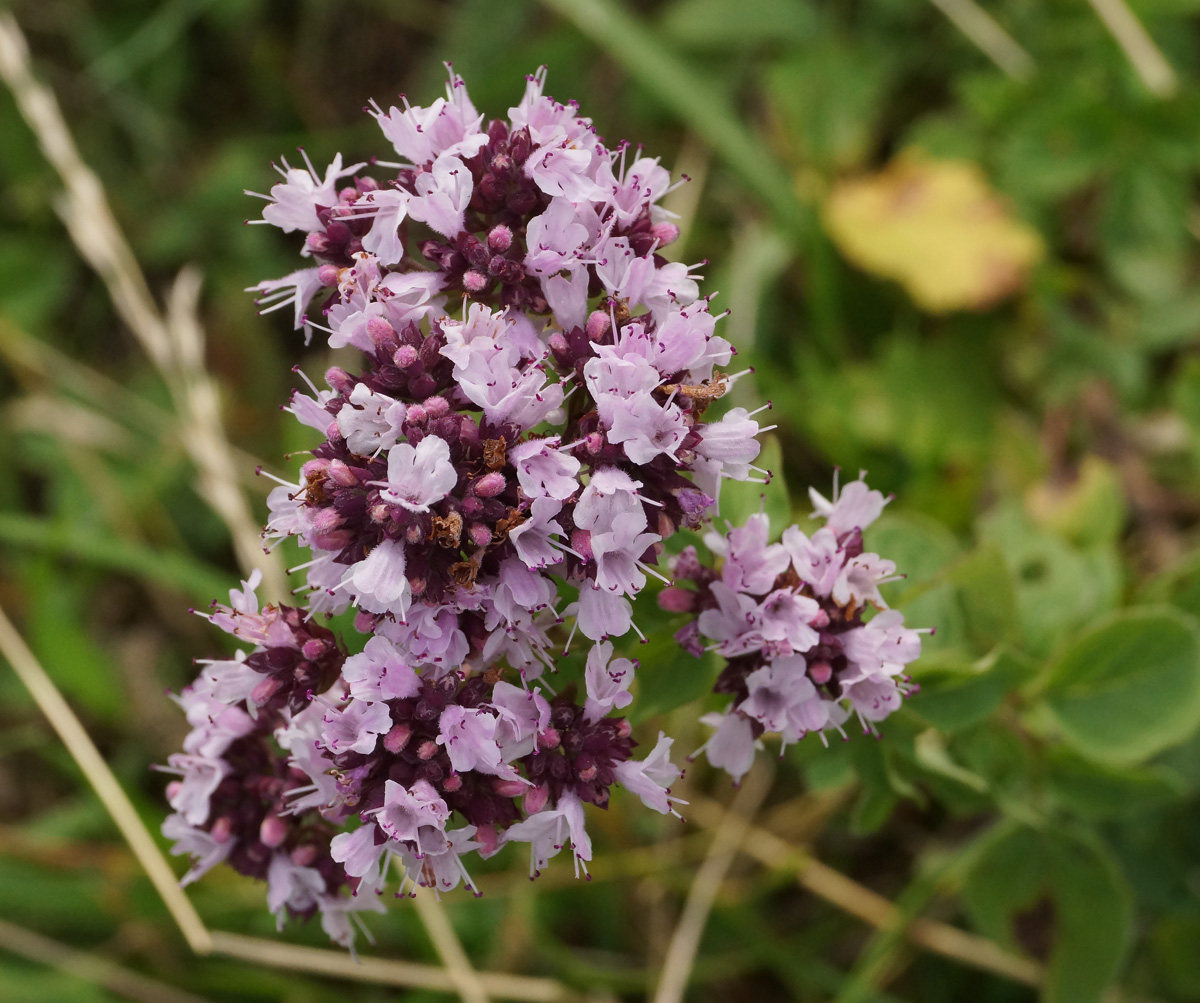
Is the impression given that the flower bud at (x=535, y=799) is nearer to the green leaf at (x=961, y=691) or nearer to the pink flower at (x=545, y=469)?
the pink flower at (x=545, y=469)

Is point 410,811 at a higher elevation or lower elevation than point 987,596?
lower

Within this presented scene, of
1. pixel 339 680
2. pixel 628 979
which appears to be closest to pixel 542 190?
pixel 339 680

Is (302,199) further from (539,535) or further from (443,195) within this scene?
(539,535)

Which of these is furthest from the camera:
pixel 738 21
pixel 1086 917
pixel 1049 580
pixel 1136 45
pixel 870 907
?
pixel 738 21

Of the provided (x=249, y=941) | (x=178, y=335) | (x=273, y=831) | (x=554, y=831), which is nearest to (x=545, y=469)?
(x=554, y=831)

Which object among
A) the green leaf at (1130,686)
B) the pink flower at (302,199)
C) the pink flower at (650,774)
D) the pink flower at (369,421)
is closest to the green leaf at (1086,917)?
the green leaf at (1130,686)

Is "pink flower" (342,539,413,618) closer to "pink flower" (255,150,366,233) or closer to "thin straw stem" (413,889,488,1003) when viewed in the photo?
"pink flower" (255,150,366,233)

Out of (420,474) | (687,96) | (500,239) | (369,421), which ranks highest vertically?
(687,96)

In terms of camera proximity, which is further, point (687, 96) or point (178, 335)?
point (687, 96)
